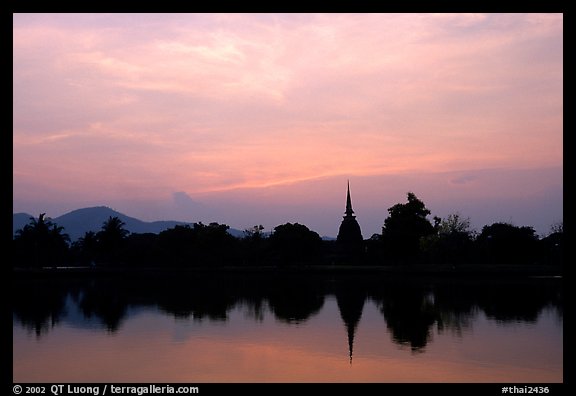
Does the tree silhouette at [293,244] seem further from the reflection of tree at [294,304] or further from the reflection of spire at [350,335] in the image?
the reflection of spire at [350,335]

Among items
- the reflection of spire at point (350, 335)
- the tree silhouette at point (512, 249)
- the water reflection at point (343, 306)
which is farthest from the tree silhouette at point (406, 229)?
the reflection of spire at point (350, 335)

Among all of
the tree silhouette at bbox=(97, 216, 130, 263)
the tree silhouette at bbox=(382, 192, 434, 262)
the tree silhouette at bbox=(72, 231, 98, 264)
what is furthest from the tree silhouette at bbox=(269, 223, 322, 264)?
the tree silhouette at bbox=(72, 231, 98, 264)

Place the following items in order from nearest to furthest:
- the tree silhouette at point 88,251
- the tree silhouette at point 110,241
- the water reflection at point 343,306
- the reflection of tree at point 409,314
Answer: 1. the reflection of tree at point 409,314
2. the water reflection at point 343,306
3. the tree silhouette at point 110,241
4. the tree silhouette at point 88,251

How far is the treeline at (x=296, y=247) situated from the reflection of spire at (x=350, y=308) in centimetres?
3210

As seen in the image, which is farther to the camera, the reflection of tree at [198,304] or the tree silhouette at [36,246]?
the tree silhouette at [36,246]

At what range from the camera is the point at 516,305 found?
37.1 m

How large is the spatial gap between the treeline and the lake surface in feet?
116

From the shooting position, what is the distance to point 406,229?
83.7 metres

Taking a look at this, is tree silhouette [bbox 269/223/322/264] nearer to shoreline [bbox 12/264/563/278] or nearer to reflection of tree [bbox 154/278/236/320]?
shoreline [bbox 12/264/563/278]

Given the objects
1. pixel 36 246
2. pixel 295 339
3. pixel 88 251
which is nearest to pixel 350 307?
pixel 295 339

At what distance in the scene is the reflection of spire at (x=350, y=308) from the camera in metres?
27.3

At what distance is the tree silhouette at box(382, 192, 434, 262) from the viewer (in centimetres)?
8344
